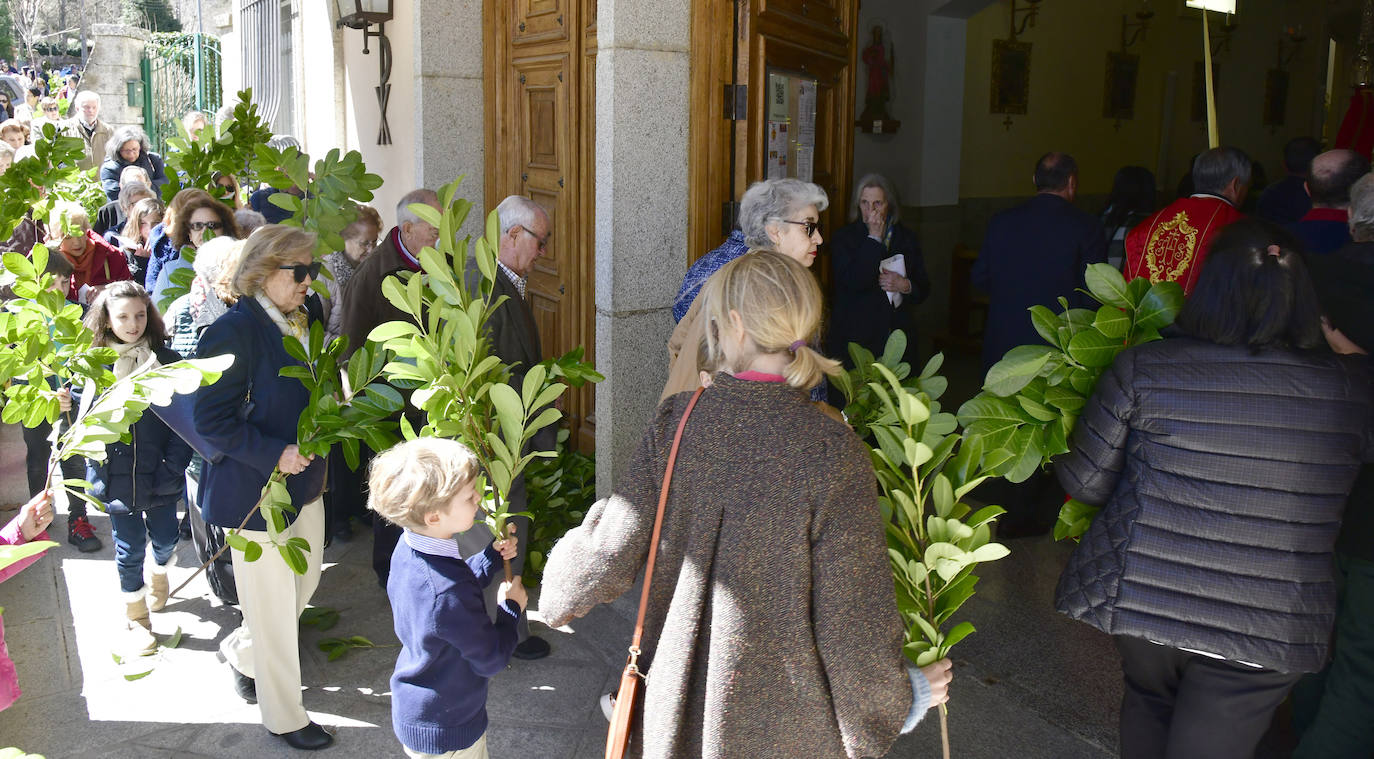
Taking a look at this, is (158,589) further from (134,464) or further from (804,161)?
(804,161)

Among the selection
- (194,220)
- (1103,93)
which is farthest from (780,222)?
(1103,93)

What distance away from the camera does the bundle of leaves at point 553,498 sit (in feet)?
16.4

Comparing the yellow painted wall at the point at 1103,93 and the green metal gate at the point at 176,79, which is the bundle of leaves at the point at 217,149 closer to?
the yellow painted wall at the point at 1103,93

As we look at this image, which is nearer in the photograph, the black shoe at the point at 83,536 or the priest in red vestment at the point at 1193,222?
the priest in red vestment at the point at 1193,222

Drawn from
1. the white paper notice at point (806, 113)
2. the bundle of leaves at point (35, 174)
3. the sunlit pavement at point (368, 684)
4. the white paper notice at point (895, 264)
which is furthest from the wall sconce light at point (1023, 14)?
the bundle of leaves at point (35, 174)

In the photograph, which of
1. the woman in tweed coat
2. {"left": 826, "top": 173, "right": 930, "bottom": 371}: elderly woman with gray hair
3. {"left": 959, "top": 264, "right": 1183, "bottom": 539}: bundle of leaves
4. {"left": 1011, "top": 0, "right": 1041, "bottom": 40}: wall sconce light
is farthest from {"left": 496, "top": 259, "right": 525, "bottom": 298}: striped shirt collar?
{"left": 1011, "top": 0, "right": 1041, "bottom": 40}: wall sconce light

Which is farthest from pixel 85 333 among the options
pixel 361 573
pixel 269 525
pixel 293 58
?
pixel 293 58

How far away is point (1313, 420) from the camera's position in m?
2.59

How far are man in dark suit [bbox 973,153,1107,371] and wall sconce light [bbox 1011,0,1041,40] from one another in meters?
5.53

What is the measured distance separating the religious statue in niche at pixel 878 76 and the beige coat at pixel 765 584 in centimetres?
753

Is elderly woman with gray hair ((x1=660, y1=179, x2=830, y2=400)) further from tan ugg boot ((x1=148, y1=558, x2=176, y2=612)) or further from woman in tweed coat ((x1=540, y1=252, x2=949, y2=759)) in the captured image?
tan ugg boot ((x1=148, y1=558, x2=176, y2=612))

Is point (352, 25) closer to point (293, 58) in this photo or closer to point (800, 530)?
point (293, 58)

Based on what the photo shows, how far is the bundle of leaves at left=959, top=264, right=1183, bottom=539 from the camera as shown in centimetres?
279

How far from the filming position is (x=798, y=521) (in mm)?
2104
